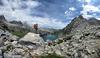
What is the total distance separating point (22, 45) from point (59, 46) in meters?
5.40

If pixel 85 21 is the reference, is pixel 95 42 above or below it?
above

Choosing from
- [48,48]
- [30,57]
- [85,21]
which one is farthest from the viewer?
[85,21]

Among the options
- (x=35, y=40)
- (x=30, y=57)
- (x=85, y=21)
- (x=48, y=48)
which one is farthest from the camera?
(x=85, y=21)

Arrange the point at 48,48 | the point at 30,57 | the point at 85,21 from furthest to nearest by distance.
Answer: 1. the point at 85,21
2. the point at 48,48
3. the point at 30,57

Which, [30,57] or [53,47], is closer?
[30,57]

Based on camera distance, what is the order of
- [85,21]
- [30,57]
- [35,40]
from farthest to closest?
[85,21], [35,40], [30,57]

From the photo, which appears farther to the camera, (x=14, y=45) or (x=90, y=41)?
(x=14, y=45)

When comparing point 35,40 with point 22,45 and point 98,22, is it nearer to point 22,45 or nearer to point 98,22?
point 22,45

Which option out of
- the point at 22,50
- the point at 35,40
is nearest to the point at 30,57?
the point at 22,50

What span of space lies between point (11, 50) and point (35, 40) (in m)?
5.54

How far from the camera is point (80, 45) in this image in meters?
34.5

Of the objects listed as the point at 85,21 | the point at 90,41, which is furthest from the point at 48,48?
the point at 85,21

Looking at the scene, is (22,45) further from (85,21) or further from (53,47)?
(85,21)

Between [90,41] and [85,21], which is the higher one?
[90,41]
